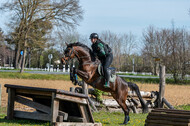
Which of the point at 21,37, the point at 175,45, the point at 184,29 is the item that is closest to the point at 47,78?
the point at 21,37

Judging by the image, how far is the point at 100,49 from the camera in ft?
31.5

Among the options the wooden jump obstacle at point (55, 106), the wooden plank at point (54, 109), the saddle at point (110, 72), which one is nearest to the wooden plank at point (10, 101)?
the wooden jump obstacle at point (55, 106)

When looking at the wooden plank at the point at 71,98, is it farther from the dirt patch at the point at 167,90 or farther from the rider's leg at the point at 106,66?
the dirt patch at the point at 167,90

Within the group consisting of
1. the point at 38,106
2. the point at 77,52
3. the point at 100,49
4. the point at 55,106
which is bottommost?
the point at 38,106

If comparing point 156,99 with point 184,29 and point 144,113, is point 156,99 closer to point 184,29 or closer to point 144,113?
point 144,113

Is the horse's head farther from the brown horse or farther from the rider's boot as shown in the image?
the rider's boot

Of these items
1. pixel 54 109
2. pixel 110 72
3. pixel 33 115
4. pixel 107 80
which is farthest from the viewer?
pixel 110 72

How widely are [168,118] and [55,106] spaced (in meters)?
2.89

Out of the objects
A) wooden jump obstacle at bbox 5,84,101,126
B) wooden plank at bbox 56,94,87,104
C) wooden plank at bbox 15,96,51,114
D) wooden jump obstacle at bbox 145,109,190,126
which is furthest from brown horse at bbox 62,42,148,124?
wooden jump obstacle at bbox 145,109,190,126

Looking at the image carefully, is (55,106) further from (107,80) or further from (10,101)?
(107,80)

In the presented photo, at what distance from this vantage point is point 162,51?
169 ft

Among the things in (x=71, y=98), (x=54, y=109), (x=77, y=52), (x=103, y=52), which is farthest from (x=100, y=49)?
(x=54, y=109)

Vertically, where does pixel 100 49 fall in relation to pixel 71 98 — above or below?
above

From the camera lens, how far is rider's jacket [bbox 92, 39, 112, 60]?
31.5 feet
